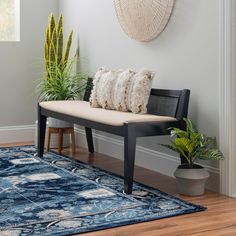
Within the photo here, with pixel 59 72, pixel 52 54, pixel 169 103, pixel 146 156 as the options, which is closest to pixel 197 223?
pixel 169 103

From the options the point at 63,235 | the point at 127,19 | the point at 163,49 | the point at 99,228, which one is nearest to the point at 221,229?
the point at 99,228

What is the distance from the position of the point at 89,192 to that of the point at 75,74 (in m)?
2.39

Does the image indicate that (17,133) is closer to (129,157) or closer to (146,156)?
(146,156)

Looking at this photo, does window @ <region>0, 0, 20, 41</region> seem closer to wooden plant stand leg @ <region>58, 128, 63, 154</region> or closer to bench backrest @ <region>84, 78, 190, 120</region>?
wooden plant stand leg @ <region>58, 128, 63, 154</region>

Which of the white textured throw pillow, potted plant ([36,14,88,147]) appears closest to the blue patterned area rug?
the white textured throw pillow

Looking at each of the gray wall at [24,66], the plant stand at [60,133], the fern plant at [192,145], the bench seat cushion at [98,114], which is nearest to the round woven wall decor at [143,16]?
the bench seat cushion at [98,114]

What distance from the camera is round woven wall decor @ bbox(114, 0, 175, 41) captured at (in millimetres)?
4191

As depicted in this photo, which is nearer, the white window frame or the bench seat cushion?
the bench seat cushion

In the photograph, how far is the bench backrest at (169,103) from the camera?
150 inches

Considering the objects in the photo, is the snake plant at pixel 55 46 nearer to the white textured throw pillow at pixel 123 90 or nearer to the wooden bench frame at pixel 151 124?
the white textured throw pillow at pixel 123 90

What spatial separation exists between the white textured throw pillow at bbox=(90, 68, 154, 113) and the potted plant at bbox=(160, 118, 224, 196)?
504 mm

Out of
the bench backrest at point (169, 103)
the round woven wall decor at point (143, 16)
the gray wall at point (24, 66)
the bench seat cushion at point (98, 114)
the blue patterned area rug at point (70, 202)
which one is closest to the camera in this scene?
the blue patterned area rug at point (70, 202)

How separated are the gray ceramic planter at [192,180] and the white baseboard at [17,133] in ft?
9.26

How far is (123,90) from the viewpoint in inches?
163
